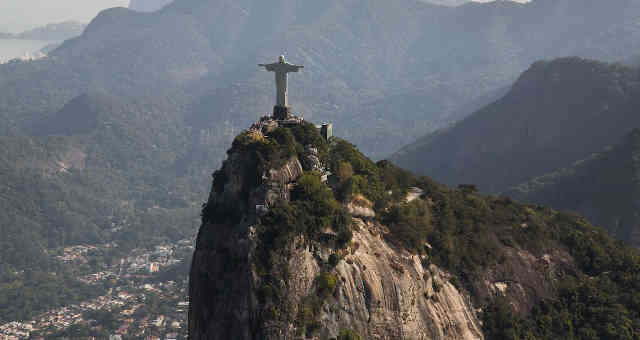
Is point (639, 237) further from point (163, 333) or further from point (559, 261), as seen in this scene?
point (163, 333)

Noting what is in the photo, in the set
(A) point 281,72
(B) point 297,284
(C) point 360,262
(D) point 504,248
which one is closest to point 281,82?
(A) point 281,72

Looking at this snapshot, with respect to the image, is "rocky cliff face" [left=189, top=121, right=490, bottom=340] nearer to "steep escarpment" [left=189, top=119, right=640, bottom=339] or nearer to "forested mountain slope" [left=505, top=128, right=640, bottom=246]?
"steep escarpment" [left=189, top=119, right=640, bottom=339]

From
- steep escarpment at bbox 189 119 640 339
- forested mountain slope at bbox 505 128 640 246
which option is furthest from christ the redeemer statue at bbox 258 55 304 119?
forested mountain slope at bbox 505 128 640 246

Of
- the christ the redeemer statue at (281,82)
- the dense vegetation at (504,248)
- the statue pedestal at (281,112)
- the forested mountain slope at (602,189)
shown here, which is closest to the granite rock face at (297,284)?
the dense vegetation at (504,248)

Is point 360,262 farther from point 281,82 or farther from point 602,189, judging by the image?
point 602,189

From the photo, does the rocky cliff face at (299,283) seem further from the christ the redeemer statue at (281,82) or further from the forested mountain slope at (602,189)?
the forested mountain slope at (602,189)

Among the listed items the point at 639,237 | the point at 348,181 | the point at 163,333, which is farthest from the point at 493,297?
the point at 163,333
